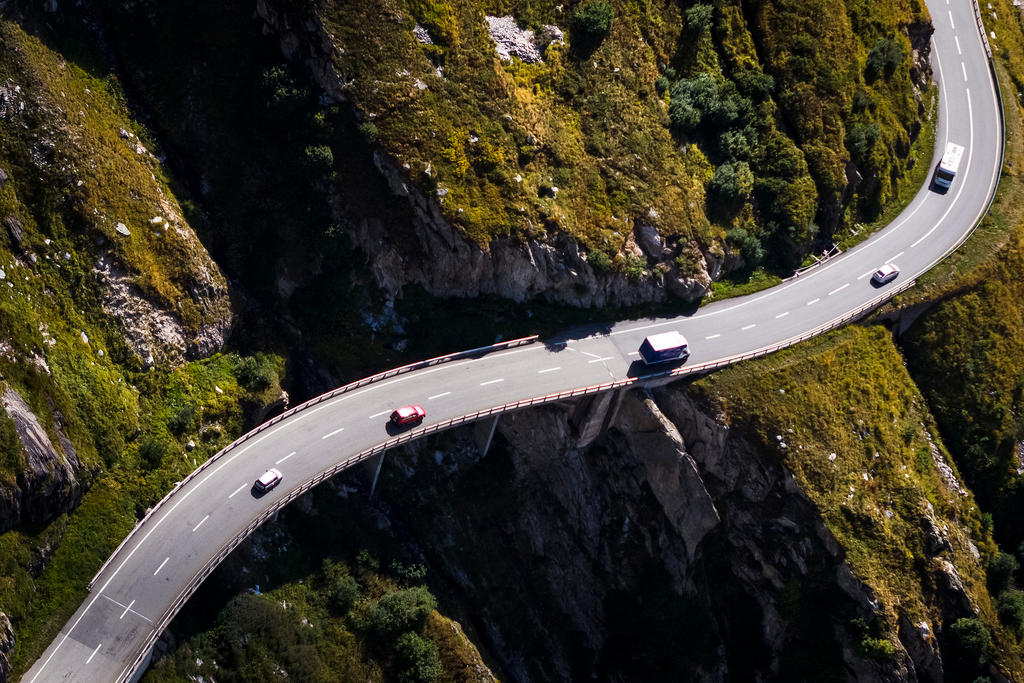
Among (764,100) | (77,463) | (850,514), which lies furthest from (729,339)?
(77,463)

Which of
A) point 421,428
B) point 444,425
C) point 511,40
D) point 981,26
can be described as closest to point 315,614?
point 421,428

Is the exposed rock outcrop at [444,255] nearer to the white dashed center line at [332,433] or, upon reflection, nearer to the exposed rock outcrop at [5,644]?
the white dashed center line at [332,433]

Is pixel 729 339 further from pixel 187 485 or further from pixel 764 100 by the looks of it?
pixel 187 485

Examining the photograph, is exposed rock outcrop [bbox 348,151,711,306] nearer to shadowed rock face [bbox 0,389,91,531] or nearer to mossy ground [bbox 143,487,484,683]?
mossy ground [bbox 143,487,484,683]

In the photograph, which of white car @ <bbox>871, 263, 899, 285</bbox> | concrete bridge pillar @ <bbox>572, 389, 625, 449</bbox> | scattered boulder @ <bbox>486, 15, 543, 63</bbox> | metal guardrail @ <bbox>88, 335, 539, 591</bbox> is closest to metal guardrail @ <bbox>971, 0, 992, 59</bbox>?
white car @ <bbox>871, 263, 899, 285</bbox>

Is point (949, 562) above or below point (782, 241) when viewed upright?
below

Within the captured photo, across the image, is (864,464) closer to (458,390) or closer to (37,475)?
(458,390)
